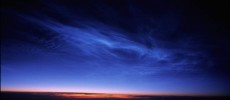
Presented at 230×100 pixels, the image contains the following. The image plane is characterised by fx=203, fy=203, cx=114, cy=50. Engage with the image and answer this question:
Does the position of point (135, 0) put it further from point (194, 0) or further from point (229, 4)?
point (229, 4)

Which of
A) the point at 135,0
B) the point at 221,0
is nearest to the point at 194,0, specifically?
the point at 221,0

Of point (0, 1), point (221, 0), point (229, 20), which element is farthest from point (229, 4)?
point (0, 1)

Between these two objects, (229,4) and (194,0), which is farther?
(229,4)

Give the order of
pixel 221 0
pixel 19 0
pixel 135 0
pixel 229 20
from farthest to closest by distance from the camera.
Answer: pixel 229 20
pixel 221 0
pixel 135 0
pixel 19 0

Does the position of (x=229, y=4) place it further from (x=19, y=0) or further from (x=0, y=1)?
(x=0, y=1)

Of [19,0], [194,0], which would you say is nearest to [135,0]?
[194,0]

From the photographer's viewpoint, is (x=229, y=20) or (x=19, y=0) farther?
(x=229, y=20)

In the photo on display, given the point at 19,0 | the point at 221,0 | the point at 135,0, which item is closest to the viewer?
the point at 19,0

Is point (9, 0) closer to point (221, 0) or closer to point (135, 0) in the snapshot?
point (135, 0)

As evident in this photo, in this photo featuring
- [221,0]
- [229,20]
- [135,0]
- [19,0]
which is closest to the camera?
[19,0]
